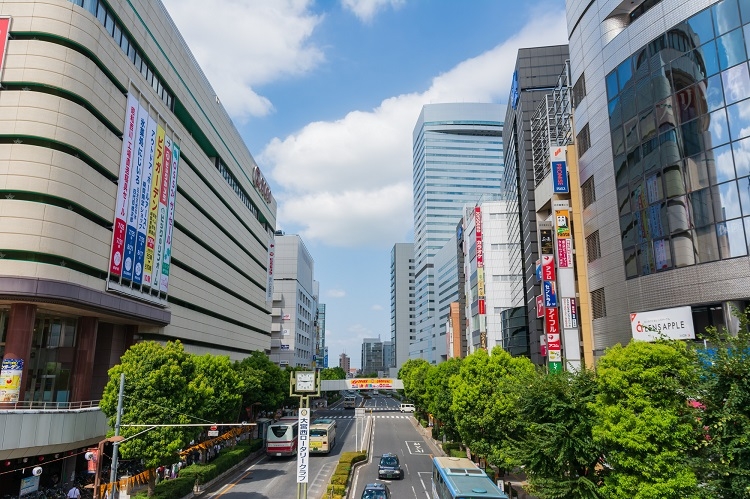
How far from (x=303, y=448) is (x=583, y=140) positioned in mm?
38583

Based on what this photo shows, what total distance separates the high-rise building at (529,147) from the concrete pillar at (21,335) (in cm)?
4773

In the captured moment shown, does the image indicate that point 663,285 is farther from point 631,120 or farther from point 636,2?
point 636,2

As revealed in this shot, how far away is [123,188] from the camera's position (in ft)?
135

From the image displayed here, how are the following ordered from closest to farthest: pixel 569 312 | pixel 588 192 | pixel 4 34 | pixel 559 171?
pixel 4 34 < pixel 569 312 < pixel 588 192 < pixel 559 171

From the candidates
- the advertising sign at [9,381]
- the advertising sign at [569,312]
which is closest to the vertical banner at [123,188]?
the advertising sign at [9,381]

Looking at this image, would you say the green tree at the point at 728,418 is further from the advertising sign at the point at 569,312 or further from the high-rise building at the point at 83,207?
the high-rise building at the point at 83,207

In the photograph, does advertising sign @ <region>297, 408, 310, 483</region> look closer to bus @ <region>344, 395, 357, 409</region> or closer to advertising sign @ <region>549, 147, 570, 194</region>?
advertising sign @ <region>549, 147, 570, 194</region>

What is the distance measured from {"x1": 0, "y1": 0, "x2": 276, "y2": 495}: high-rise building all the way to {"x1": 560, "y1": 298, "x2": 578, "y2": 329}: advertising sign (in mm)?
38074

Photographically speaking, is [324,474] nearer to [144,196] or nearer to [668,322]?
[668,322]

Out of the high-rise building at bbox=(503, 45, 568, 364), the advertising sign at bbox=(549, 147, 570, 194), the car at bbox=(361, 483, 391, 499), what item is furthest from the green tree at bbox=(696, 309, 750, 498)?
the high-rise building at bbox=(503, 45, 568, 364)

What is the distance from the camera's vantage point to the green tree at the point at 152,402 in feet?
94.5

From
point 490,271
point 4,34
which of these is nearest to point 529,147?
Answer: point 490,271

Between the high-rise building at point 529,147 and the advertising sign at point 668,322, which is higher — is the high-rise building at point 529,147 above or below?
above

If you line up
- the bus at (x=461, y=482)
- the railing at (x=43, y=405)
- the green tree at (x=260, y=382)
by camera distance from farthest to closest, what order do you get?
the green tree at (x=260, y=382)
the railing at (x=43, y=405)
the bus at (x=461, y=482)
